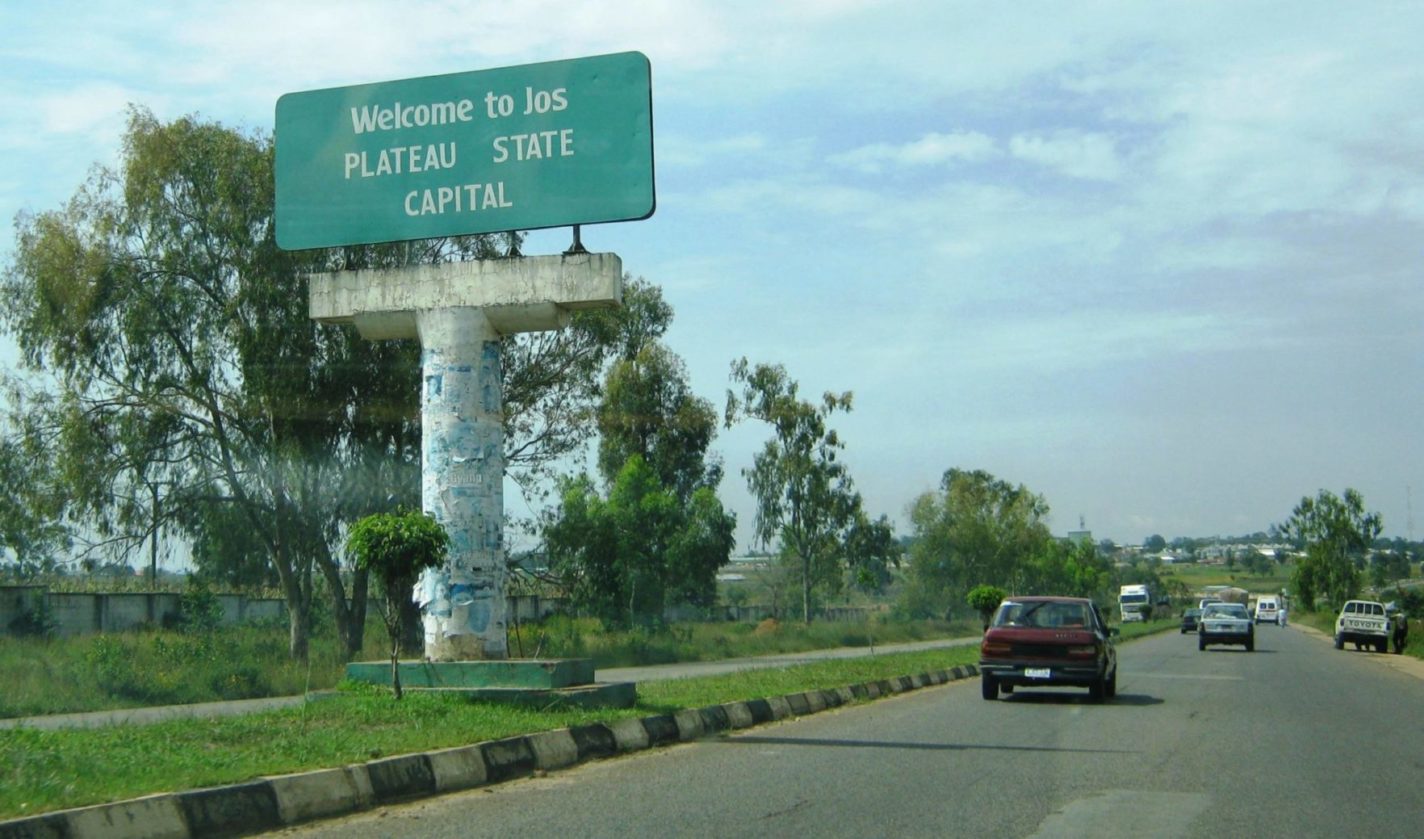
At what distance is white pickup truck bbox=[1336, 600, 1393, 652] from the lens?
162 feet

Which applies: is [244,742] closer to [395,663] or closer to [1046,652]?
[395,663]

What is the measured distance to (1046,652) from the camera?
61.1 feet

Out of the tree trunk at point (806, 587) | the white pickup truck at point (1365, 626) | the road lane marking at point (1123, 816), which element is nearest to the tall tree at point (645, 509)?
the tree trunk at point (806, 587)

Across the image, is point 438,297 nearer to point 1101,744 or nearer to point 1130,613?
point 1101,744

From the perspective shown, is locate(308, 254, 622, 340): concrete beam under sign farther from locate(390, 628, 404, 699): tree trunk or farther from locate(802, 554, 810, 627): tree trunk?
locate(802, 554, 810, 627): tree trunk

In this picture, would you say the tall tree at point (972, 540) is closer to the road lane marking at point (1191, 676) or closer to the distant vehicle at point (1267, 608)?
the distant vehicle at point (1267, 608)

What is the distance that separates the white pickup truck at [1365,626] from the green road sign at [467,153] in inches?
1790

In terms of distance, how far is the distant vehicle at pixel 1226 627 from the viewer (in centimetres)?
4434

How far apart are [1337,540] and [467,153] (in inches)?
3928

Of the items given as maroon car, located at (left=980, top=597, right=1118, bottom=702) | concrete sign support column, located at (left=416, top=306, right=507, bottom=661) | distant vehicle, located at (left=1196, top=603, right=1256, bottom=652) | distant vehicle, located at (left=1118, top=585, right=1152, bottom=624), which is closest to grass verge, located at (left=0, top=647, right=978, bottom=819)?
concrete sign support column, located at (left=416, top=306, right=507, bottom=661)

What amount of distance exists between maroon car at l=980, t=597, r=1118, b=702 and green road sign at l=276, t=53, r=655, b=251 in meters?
9.15

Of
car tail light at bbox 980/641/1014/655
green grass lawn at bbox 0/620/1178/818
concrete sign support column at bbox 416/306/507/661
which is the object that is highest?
concrete sign support column at bbox 416/306/507/661

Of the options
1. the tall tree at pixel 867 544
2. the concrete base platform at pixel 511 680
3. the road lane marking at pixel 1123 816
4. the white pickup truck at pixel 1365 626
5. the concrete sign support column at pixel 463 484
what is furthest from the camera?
the tall tree at pixel 867 544

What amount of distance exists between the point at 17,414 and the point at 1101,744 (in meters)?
25.3
